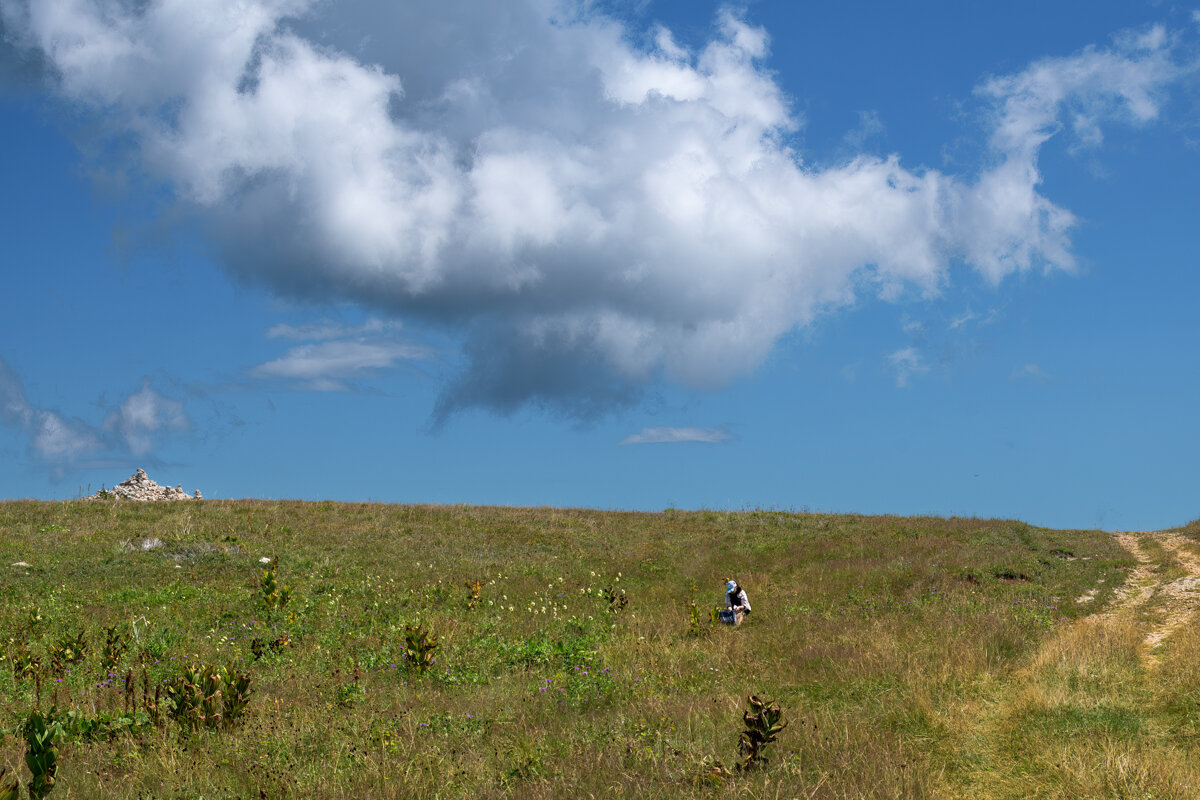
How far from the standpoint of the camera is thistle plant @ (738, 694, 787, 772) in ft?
23.2

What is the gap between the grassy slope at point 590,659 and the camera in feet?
24.2

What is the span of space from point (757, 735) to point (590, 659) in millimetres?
5372

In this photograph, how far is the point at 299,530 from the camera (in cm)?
2686

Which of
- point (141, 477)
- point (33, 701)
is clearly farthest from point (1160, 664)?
point (141, 477)

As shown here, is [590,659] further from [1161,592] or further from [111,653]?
[1161,592]

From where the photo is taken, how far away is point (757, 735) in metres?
7.15

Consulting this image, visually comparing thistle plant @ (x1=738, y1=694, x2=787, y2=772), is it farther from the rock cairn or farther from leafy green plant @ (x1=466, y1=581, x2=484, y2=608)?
the rock cairn

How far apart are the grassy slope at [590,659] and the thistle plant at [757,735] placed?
20 cm

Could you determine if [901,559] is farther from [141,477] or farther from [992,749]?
[141,477]

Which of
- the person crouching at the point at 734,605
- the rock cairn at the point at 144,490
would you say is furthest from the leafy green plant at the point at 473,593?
the rock cairn at the point at 144,490

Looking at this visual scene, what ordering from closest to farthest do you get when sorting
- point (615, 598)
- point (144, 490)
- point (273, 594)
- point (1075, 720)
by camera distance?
point (1075, 720) → point (273, 594) → point (615, 598) → point (144, 490)

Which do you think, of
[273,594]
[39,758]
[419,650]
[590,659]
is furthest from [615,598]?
[39,758]

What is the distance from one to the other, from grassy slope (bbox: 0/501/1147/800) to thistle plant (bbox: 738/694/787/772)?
0.66 ft

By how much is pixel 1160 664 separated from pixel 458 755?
35.1 feet
